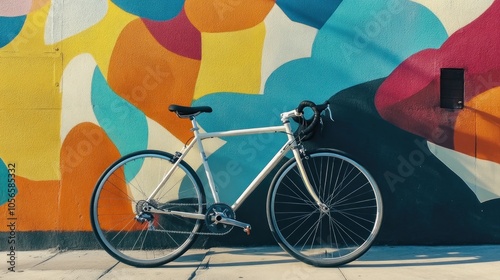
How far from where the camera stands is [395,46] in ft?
15.4

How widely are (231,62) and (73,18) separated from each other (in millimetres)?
1481

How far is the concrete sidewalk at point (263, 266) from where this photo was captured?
3.95 metres

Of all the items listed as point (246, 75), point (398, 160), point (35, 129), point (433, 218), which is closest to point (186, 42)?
point (246, 75)

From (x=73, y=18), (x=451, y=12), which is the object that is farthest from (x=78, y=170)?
(x=451, y=12)

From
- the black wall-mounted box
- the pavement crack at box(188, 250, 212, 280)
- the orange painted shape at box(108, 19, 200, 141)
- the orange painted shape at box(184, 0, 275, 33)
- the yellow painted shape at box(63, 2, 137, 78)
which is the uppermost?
the orange painted shape at box(184, 0, 275, 33)

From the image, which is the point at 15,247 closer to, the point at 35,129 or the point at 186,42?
the point at 35,129

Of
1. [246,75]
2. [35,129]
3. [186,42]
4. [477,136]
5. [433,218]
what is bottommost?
[433,218]

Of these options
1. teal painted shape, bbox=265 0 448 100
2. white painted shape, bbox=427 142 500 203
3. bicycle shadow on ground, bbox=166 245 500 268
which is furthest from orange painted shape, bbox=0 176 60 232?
white painted shape, bbox=427 142 500 203

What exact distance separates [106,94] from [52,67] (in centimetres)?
55

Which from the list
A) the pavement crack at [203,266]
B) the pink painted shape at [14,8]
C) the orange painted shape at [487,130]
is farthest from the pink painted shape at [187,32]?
the orange painted shape at [487,130]

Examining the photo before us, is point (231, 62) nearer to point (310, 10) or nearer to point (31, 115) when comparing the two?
point (310, 10)

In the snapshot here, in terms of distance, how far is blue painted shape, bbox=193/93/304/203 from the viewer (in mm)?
4656

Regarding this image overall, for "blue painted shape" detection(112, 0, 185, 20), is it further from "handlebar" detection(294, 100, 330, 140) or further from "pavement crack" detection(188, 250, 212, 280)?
"pavement crack" detection(188, 250, 212, 280)

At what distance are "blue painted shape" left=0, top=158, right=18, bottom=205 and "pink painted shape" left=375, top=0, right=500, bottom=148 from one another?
3.36m
